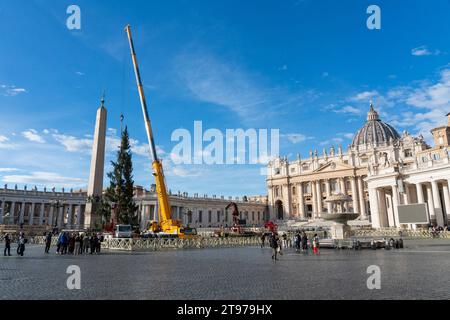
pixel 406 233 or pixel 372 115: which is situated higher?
pixel 372 115

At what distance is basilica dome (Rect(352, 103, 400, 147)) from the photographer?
93625 millimetres

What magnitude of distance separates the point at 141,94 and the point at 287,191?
227ft

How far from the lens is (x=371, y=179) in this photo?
41625 mm

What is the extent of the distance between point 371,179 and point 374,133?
61.0 metres

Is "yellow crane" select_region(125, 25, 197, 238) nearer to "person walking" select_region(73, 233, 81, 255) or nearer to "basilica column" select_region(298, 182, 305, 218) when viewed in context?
"person walking" select_region(73, 233, 81, 255)

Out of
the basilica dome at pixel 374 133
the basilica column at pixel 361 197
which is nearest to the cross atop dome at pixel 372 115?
the basilica dome at pixel 374 133

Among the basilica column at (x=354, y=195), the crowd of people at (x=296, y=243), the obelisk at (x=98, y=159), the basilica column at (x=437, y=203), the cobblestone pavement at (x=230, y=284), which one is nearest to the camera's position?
the cobblestone pavement at (x=230, y=284)

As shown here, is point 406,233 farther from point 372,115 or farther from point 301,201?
point 372,115

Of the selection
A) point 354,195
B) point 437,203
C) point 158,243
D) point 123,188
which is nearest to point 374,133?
point 354,195

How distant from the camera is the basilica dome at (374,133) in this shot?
9362 centimetres

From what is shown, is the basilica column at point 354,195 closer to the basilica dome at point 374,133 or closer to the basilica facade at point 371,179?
the basilica facade at point 371,179
